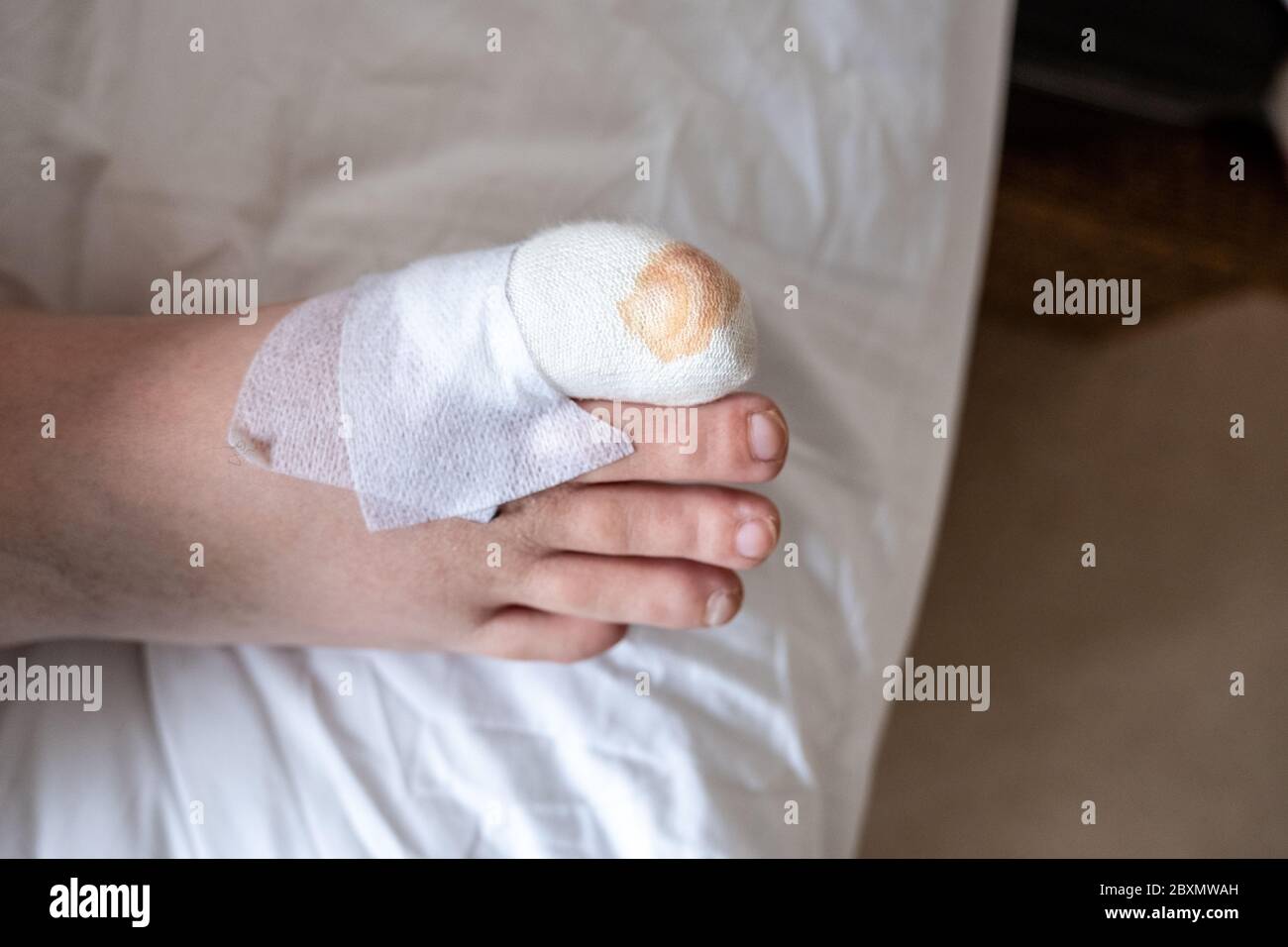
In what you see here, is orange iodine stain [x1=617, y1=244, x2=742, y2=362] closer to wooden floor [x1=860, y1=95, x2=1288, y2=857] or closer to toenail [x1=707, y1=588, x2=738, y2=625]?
toenail [x1=707, y1=588, x2=738, y2=625]

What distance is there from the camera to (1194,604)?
4.71 ft

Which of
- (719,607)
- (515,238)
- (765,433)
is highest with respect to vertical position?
(515,238)

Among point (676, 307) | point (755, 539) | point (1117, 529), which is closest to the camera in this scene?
point (676, 307)

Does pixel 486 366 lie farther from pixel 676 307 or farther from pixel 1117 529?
pixel 1117 529

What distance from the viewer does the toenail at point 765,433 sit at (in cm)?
65

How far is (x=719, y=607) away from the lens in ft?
2.36

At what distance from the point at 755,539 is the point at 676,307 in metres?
0.18

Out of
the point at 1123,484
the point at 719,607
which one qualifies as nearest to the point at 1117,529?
the point at 1123,484

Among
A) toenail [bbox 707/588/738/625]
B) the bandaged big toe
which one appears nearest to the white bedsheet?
toenail [bbox 707/588/738/625]

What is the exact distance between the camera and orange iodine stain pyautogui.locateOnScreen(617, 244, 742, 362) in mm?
591

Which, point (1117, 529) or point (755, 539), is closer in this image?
point (755, 539)

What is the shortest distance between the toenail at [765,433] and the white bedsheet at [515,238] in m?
0.12

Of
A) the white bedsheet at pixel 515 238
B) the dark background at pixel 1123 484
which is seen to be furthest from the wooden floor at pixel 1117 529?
the white bedsheet at pixel 515 238
